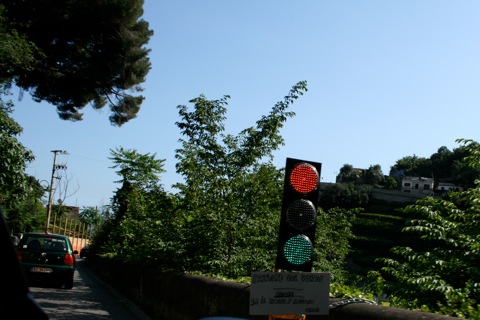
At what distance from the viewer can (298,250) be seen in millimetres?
5863

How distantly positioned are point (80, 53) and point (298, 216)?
837 inches

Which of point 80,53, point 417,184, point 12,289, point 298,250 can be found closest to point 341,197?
point 417,184

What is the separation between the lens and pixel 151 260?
1491 cm

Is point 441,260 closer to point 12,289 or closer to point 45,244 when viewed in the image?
point 12,289

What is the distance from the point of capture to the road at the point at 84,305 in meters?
13.2

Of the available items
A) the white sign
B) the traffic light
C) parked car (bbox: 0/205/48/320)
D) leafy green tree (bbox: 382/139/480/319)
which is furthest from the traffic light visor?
parked car (bbox: 0/205/48/320)

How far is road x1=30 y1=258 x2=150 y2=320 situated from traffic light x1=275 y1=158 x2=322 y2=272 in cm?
789

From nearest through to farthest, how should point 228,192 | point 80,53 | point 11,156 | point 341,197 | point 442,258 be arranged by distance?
point 442,258 → point 228,192 → point 11,156 → point 80,53 → point 341,197

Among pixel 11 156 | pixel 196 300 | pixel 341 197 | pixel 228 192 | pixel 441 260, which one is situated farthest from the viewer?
pixel 341 197

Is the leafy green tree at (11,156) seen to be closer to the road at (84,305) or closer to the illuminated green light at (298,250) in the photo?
the road at (84,305)

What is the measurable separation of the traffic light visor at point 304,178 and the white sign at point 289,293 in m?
0.87

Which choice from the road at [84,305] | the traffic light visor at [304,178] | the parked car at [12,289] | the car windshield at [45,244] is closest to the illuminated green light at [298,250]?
the traffic light visor at [304,178]

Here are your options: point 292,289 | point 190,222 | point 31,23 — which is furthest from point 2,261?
point 31,23

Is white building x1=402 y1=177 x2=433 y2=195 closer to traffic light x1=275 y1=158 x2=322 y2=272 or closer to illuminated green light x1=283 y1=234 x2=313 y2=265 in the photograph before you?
traffic light x1=275 y1=158 x2=322 y2=272
